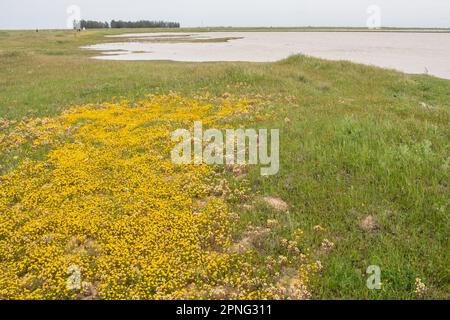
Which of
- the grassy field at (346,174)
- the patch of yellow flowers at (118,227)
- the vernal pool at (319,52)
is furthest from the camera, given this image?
the vernal pool at (319,52)

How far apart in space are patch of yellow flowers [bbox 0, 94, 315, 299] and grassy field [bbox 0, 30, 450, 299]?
0.79 m

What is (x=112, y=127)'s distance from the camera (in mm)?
16812

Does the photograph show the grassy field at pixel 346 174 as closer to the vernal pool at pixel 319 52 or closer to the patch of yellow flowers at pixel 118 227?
the patch of yellow flowers at pixel 118 227

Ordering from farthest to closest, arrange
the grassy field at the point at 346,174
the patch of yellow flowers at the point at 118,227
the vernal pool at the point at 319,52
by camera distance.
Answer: the vernal pool at the point at 319,52 → the grassy field at the point at 346,174 → the patch of yellow flowers at the point at 118,227

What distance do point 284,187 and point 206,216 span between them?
271 cm

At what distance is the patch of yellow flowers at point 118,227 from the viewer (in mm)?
7203

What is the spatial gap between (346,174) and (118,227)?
22.5ft

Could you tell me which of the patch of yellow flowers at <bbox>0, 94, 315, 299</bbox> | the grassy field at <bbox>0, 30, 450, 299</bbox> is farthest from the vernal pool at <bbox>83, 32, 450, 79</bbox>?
the patch of yellow flowers at <bbox>0, 94, 315, 299</bbox>

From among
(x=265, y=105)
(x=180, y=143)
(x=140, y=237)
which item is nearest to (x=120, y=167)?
(x=180, y=143)

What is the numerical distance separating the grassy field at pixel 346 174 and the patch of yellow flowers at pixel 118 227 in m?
0.79

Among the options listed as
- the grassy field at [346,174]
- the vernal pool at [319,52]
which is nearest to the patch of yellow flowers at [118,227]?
the grassy field at [346,174]

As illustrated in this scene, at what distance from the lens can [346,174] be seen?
11.0m

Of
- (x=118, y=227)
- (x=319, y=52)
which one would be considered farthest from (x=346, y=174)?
(x=319, y=52)

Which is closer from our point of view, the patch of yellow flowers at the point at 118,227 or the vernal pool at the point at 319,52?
the patch of yellow flowers at the point at 118,227
